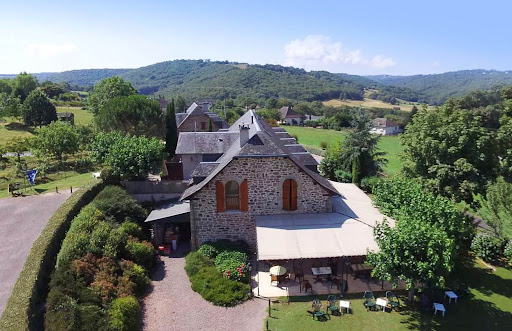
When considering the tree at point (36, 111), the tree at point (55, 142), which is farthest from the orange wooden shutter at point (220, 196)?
the tree at point (36, 111)

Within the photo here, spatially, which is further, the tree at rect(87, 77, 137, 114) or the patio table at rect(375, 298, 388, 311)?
the tree at rect(87, 77, 137, 114)

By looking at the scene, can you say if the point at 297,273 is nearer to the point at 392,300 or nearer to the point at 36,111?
the point at 392,300

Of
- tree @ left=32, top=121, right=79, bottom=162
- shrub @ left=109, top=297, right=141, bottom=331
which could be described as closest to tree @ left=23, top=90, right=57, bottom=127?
tree @ left=32, top=121, right=79, bottom=162

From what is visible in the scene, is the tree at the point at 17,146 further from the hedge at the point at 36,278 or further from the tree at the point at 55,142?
the hedge at the point at 36,278

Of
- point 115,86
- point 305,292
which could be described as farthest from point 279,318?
point 115,86

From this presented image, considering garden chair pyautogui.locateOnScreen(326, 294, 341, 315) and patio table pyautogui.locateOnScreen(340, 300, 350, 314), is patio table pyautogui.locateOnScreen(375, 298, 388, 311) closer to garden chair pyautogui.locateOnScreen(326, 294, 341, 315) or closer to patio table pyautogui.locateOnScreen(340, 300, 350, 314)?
patio table pyautogui.locateOnScreen(340, 300, 350, 314)

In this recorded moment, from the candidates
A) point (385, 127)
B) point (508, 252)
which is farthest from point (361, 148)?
point (385, 127)
